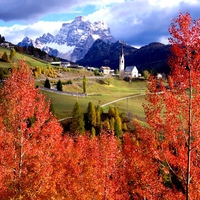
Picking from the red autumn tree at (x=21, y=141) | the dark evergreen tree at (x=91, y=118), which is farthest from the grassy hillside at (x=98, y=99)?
the red autumn tree at (x=21, y=141)

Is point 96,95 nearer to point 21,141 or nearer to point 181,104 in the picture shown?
point 21,141

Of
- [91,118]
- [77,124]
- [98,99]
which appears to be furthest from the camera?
[98,99]

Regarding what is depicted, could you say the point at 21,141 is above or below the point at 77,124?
above

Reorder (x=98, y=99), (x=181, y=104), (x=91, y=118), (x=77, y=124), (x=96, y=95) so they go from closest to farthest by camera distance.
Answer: (x=181, y=104)
(x=77, y=124)
(x=91, y=118)
(x=98, y=99)
(x=96, y=95)

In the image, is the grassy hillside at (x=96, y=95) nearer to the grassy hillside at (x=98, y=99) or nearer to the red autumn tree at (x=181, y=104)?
the grassy hillside at (x=98, y=99)

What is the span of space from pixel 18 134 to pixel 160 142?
10.9 metres

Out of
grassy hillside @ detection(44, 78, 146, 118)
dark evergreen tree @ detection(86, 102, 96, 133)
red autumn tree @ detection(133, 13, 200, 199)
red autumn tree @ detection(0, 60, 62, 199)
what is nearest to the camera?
red autumn tree @ detection(133, 13, 200, 199)

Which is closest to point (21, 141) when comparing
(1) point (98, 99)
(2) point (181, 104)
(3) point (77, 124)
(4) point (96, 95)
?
(2) point (181, 104)

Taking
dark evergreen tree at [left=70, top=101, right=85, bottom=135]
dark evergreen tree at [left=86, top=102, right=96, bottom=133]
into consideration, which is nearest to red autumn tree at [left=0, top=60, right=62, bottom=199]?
dark evergreen tree at [left=70, top=101, right=85, bottom=135]

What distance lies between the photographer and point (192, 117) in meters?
17.0

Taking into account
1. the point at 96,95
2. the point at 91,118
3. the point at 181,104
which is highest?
the point at 181,104

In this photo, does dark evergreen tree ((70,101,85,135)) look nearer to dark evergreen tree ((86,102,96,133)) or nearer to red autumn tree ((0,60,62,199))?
dark evergreen tree ((86,102,96,133))

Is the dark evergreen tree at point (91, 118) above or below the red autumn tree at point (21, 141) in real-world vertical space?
below

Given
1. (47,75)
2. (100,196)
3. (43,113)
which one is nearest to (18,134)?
(43,113)
